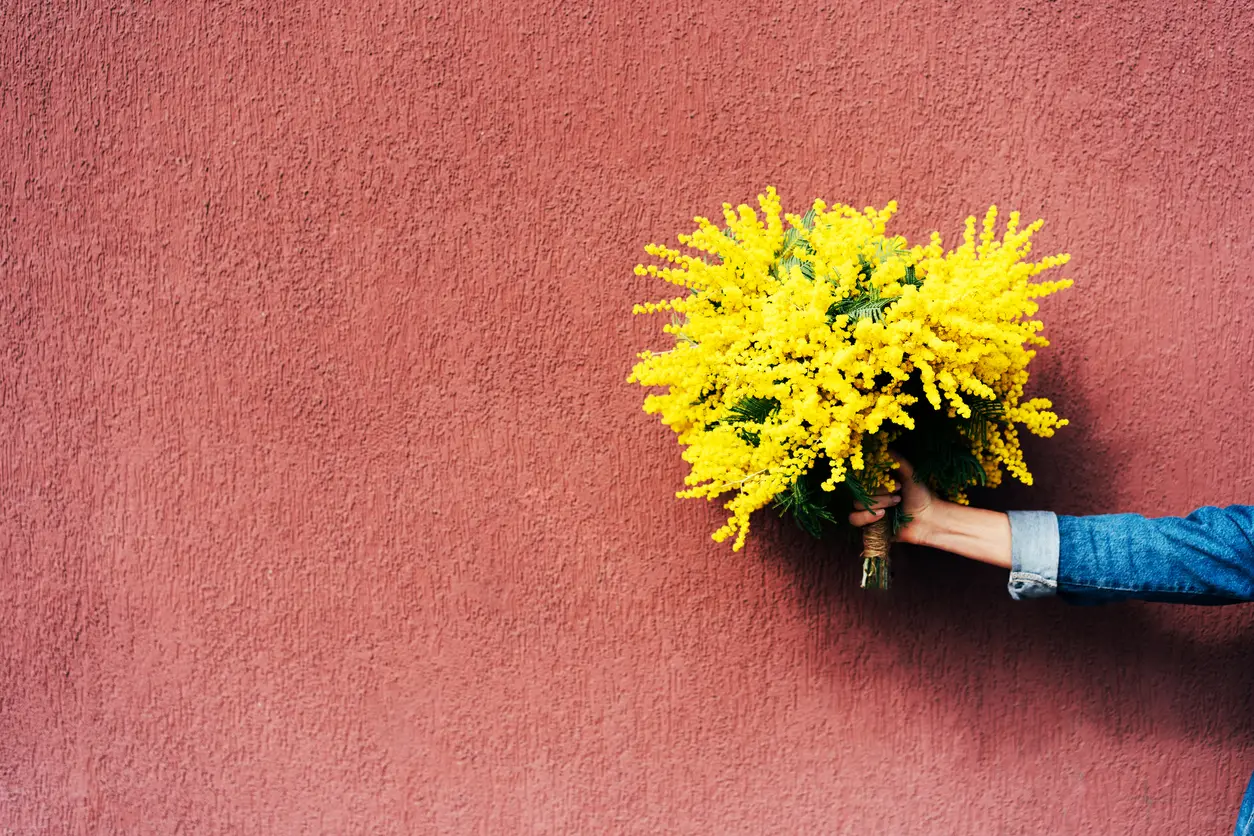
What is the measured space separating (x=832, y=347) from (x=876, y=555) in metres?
0.42

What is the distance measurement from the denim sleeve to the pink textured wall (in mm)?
256

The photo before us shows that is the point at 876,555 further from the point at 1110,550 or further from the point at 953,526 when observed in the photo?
the point at 1110,550

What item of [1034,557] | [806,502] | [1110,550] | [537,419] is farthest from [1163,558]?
[537,419]

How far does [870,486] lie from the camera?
1.30m

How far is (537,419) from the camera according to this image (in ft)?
5.27

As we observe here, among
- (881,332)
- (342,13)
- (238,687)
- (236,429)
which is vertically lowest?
(238,687)

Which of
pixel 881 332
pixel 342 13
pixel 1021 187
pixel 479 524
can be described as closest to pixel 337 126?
pixel 342 13

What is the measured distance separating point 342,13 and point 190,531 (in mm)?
1093

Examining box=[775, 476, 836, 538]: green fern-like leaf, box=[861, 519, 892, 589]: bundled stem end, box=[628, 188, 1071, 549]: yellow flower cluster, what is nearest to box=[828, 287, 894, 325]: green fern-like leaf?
box=[628, 188, 1071, 549]: yellow flower cluster

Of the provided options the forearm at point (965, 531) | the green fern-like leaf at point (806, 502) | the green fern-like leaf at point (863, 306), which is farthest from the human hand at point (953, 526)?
the green fern-like leaf at point (863, 306)

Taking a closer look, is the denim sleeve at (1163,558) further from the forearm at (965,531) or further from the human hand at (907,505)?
the human hand at (907,505)

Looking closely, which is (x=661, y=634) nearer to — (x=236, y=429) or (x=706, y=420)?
(x=706, y=420)

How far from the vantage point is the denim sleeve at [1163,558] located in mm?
1308

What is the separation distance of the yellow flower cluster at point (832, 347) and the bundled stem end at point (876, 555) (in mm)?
91
